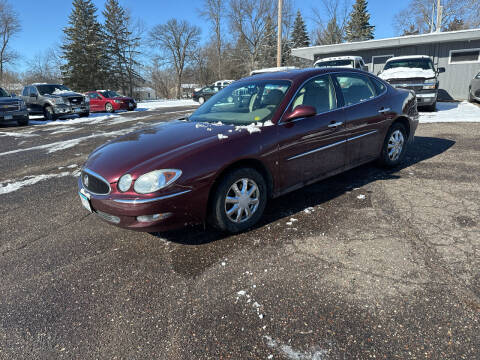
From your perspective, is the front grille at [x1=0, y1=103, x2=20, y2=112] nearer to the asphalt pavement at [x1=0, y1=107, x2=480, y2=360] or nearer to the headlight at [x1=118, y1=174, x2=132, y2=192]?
the asphalt pavement at [x1=0, y1=107, x2=480, y2=360]

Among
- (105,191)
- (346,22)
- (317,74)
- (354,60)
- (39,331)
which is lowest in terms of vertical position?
(39,331)

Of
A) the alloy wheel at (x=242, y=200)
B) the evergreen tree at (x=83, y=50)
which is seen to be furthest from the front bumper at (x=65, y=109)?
the evergreen tree at (x=83, y=50)

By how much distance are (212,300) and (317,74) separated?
116 inches

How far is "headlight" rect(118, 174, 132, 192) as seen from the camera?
106 inches

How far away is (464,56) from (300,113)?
63.5 ft

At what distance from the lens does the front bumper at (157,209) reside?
265 centimetres

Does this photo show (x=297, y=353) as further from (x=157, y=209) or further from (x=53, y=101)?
(x=53, y=101)

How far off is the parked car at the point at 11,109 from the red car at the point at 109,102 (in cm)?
644

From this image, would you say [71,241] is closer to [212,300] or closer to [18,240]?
[18,240]

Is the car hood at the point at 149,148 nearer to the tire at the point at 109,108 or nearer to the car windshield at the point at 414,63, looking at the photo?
the car windshield at the point at 414,63

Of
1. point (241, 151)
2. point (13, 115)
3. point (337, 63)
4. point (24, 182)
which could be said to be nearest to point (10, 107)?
point (13, 115)

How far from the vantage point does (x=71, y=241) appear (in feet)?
10.8

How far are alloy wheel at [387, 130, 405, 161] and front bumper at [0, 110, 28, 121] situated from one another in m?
14.0

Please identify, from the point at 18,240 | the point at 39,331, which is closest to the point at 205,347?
the point at 39,331
